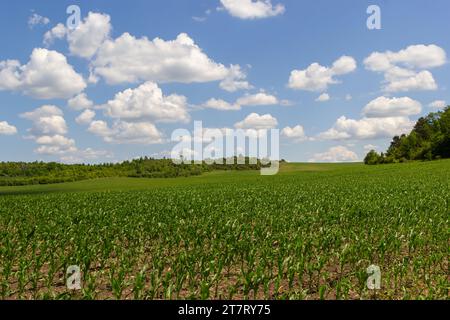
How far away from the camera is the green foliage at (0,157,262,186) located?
111m

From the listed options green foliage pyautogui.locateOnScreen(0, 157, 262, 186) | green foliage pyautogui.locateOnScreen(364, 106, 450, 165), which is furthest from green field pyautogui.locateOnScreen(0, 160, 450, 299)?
green foliage pyautogui.locateOnScreen(0, 157, 262, 186)

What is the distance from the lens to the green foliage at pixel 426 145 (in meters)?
95.6

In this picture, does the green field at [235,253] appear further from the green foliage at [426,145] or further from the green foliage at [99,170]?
the green foliage at [99,170]

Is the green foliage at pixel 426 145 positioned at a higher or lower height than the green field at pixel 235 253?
higher

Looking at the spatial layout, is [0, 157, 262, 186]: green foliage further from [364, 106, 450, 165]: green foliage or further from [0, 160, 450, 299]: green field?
[0, 160, 450, 299]: green field

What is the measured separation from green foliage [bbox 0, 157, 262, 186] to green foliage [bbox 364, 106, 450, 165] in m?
36.2

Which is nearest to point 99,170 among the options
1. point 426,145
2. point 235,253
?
point 426,145

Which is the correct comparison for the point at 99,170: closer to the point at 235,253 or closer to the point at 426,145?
the point at 426,145

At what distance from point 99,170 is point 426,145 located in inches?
3405

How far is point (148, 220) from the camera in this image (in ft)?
57.8

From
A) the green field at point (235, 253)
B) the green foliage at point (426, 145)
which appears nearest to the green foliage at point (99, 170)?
the green foliage at point (426, 145)

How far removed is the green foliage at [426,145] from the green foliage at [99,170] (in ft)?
119
